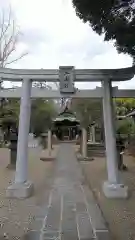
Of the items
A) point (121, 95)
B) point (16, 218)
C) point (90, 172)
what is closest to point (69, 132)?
point (90, 172)

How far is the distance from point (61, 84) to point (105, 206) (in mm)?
3300

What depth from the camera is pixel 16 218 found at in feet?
23.0

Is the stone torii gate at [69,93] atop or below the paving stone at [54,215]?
atop

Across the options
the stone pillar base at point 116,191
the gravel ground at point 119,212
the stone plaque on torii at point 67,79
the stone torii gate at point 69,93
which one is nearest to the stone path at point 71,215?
the gravel ground at point 119,212

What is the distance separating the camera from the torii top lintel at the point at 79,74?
9.45 meters

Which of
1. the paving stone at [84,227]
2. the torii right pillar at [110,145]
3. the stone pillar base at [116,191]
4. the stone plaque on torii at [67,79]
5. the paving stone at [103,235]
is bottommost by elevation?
the paving stone at [103,235]

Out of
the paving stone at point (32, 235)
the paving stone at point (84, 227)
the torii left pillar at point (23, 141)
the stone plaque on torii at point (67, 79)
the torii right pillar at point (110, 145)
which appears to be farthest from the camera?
the torii left pillar at point (23, 141)

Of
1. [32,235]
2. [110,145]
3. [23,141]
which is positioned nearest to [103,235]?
[32,235]

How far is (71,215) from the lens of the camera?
725 cm

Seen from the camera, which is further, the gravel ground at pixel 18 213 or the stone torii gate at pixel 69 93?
the stone torii gate at pixel 69 93

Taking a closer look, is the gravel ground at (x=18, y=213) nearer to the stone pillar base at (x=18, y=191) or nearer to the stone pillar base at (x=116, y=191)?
the stone pillar base at (x=18, y=191)

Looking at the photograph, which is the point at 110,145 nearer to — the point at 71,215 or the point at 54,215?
the point at 71,215

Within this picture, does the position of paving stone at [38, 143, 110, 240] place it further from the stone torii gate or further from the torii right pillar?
the stone torii gate

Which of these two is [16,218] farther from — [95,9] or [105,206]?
[95,9]
